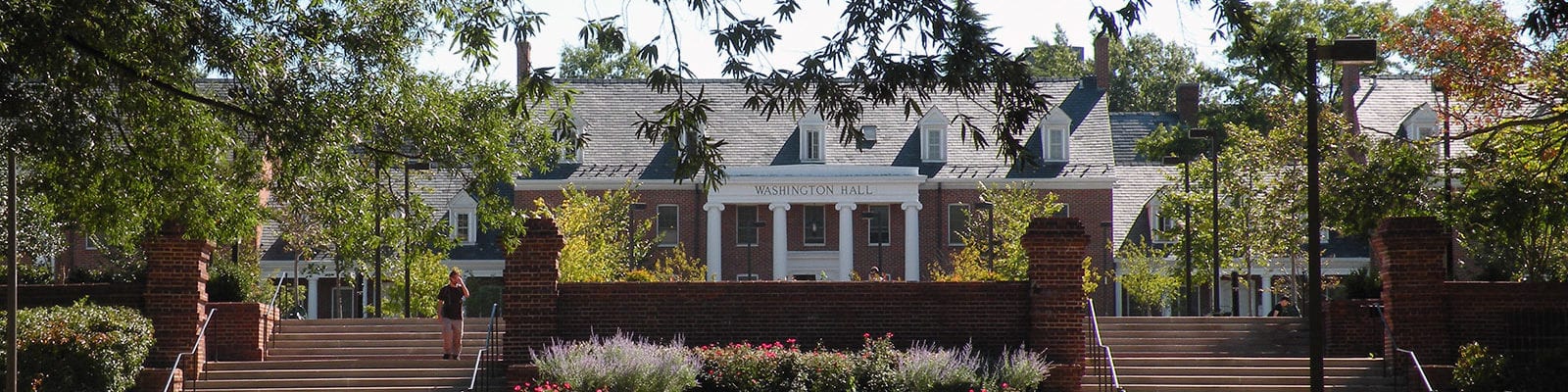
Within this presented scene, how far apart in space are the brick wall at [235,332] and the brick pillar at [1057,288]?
10.8m

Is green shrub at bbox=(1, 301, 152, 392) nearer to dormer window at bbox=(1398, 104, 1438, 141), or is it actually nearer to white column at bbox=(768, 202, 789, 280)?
white column at bbox=(768, 202, 789, 280)

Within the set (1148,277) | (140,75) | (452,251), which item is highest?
(140,75)

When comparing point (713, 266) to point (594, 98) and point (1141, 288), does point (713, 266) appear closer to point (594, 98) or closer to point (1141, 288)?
point (594, 98)

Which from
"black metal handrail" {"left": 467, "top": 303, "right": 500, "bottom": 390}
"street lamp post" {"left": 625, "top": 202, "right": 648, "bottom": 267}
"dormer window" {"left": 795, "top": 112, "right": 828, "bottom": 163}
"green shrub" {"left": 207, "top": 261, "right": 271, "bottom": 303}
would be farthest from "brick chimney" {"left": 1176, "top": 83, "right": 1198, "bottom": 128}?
"green shrub" {"left": 207, "top": 261, "right": 271, "bottom": 303}

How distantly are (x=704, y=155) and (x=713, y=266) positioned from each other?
41764mm

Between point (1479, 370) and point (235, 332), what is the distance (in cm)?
1652

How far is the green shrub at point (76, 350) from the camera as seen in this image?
72.4 feet

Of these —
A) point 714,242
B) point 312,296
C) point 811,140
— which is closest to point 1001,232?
point 811,140

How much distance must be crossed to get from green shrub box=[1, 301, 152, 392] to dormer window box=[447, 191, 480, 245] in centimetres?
3199

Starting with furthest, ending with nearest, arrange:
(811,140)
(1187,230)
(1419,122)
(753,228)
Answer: (753,228)
(811,140)
(1419,122)
(1187,230)

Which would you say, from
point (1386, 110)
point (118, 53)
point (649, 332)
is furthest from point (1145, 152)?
point (118, 53)

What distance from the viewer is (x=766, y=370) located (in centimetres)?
2231

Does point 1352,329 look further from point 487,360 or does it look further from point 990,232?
point 990,232

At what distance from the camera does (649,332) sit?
25.1 meters
